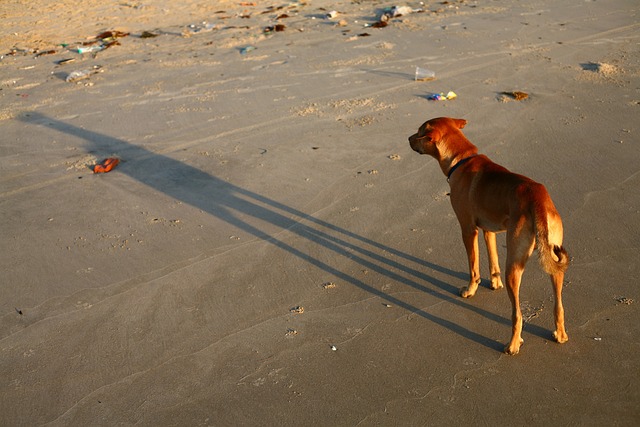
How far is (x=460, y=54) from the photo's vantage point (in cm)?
1029

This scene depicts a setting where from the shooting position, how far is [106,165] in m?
7.54

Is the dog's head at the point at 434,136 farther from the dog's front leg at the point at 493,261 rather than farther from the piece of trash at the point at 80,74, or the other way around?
the piece of trash at the point at 80,74

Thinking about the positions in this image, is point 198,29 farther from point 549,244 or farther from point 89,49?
point 549,244

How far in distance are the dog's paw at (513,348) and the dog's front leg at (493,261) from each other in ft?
2.52

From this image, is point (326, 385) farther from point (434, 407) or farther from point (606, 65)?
point (606, 65)

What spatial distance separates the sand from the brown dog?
296 millimetres

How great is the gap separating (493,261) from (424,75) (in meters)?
5.17

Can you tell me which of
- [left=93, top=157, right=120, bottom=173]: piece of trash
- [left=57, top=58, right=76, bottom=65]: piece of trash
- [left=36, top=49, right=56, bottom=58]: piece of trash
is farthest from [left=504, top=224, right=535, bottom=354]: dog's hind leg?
[left=36, top=49, right=56, bottom=58]: piece of trash

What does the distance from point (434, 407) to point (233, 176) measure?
13.4 ft

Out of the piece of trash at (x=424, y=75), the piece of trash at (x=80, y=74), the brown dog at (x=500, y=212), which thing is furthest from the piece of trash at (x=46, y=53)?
the brown dog at (x=500, y=212)

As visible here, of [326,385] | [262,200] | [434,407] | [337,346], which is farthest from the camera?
[262,200]

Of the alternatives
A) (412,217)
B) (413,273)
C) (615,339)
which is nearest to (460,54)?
(412,217)

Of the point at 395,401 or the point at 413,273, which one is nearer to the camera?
the point at 395,401

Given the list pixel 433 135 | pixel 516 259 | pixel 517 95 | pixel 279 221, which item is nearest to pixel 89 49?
pixel 279 221
